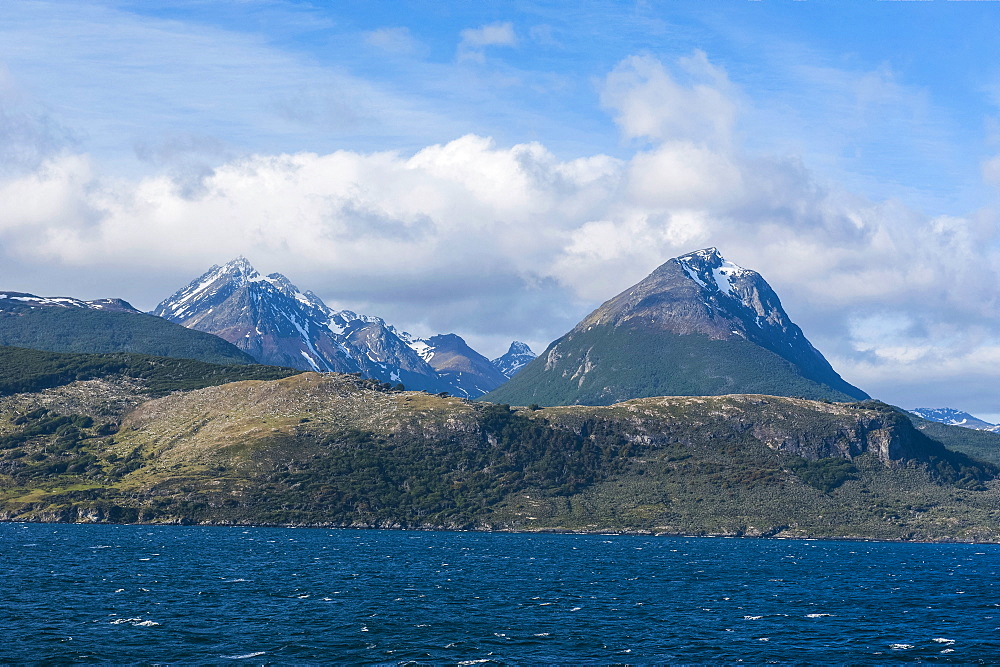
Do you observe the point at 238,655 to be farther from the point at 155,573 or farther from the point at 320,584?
the point at 155,573

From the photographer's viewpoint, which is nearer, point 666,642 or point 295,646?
point 295,646

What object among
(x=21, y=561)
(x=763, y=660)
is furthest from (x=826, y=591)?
(x=21, y=561)

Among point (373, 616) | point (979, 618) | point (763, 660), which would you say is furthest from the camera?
point (979, 618)

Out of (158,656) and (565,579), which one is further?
(565,579)

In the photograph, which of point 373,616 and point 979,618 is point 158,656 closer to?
point 373,616

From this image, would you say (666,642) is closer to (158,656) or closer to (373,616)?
(373,616)

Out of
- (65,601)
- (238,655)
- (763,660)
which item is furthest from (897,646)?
(65,601)

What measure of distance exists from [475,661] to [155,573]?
92.6 meters

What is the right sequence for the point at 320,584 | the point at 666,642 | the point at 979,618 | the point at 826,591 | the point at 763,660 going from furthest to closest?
the point at 826,591
the point at 320,584
the point at 979,618
the point at 666,642
the point at 763,660

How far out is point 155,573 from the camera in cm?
17462

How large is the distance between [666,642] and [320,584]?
70834 millimetres

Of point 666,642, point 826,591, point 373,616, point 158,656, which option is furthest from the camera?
point 826,591

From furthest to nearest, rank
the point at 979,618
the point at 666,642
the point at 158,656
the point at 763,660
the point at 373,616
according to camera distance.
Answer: the point at 979,618 → the point at 373,616 → the point at 666,642 → the point at 763,660 → the point at 158,656

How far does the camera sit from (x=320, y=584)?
167250mm
